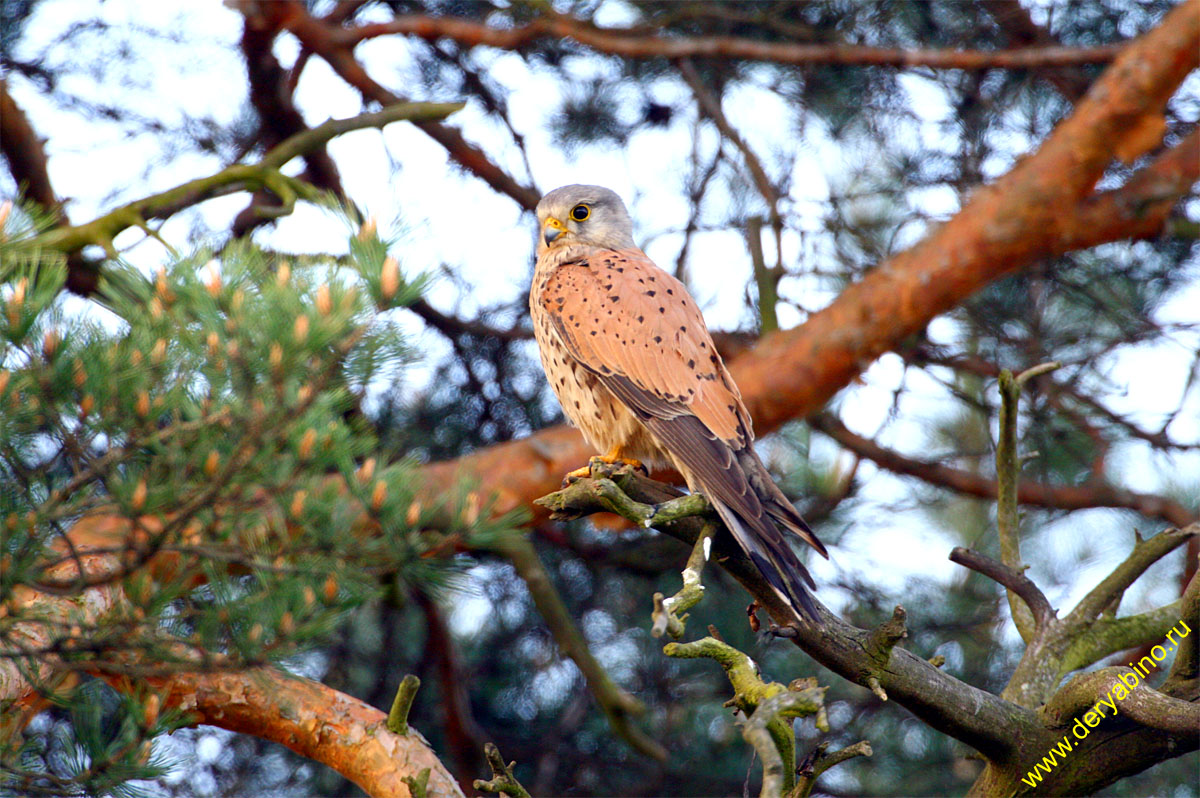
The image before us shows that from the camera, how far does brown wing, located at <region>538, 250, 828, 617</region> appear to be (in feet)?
6.31

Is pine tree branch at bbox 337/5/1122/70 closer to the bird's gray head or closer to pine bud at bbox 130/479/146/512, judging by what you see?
the bird's gray head

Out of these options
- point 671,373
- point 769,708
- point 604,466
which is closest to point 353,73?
point 671,373

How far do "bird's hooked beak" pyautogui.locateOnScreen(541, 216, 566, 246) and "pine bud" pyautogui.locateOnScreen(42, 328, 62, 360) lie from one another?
1607 millimetres

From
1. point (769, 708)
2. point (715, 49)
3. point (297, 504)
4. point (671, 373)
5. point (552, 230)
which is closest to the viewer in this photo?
point (769, 708)

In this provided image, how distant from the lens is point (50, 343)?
1590mm

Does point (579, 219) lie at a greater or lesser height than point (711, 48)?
lesser

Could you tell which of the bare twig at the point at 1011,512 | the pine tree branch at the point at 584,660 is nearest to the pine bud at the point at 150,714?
the pine tree branch at the point at 584,660

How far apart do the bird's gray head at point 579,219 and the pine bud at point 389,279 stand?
1396 millimetres

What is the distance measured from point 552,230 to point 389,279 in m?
1.42

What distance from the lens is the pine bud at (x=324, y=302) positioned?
161cm

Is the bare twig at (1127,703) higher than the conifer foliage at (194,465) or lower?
lower

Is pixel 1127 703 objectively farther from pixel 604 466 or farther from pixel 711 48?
pixel 711 48

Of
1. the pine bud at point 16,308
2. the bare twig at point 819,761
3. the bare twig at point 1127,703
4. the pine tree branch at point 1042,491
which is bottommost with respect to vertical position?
the bare twig at point 819,761

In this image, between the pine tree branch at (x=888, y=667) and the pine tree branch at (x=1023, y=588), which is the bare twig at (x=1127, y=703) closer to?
the pine tree branch at (x=888, y=667)
